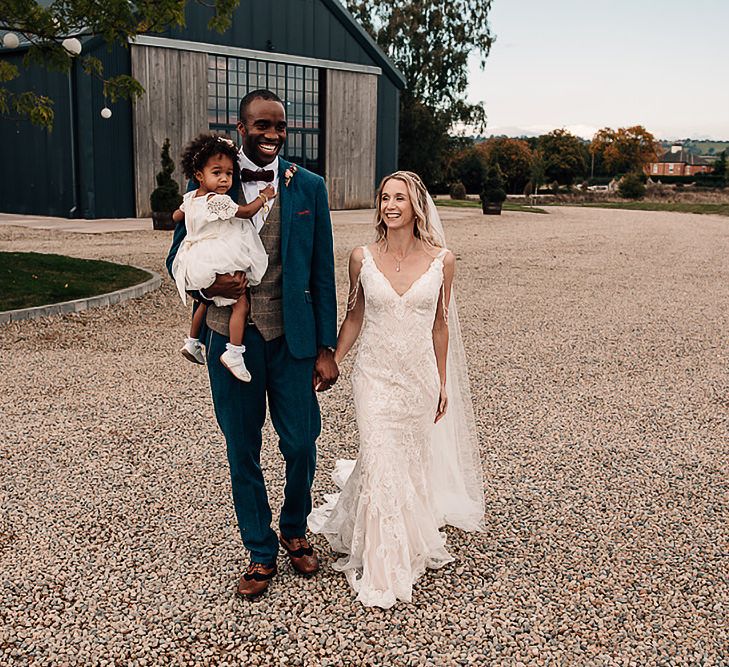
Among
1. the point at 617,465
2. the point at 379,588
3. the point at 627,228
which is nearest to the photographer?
the point at 379,588

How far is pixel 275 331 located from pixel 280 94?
2254 centimetres

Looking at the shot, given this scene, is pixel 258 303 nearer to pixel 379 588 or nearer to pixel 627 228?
pixel 379 588

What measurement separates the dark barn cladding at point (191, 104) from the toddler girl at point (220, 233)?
18295 millimetres

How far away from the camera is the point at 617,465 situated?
476cm

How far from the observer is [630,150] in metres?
77.2

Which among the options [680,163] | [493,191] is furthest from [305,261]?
[680,163]

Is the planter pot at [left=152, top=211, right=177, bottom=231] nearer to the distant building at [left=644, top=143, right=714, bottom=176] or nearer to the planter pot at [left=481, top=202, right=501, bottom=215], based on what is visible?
the planter pot at [left=481, top=202, right=501, bottom=215]

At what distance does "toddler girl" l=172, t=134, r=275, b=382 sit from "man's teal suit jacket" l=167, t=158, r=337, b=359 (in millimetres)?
103

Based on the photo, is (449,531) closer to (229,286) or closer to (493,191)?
(229,286)

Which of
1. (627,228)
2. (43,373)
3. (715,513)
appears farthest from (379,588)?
(627,228)

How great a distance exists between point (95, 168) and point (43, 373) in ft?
49.2

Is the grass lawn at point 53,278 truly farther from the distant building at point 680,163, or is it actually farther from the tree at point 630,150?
the distant building at point 680,163

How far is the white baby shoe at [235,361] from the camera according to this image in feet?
9.63

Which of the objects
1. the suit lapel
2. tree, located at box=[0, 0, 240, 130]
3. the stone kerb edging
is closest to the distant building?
the stone kerb edging
